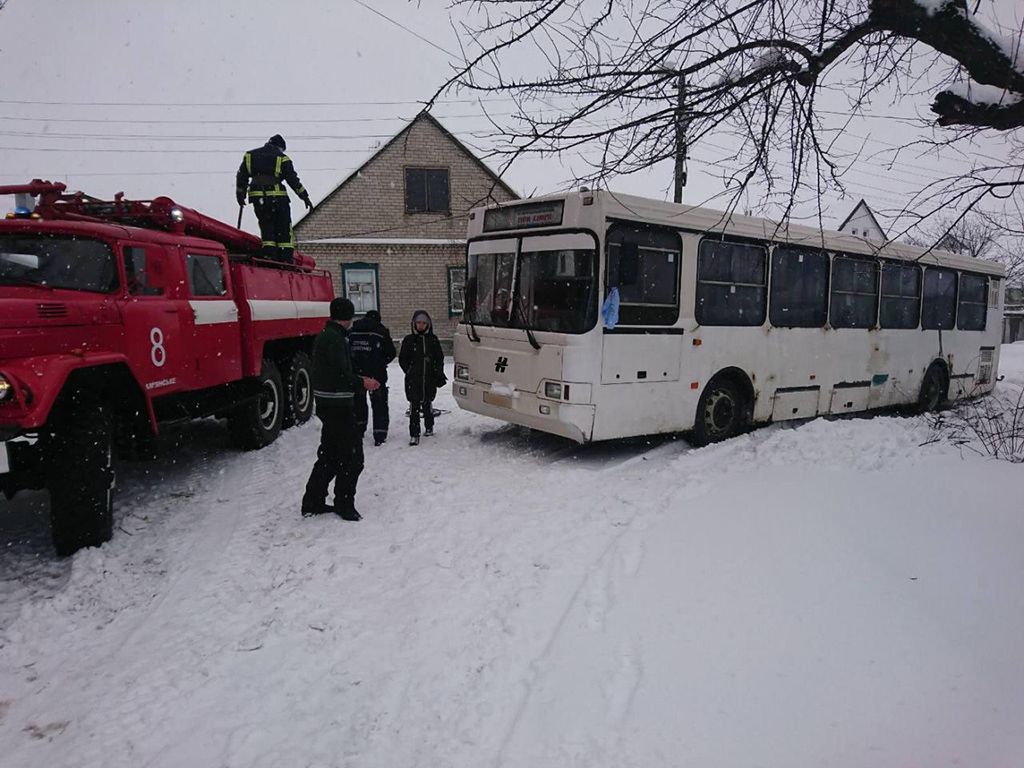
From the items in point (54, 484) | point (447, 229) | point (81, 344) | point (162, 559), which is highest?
point (447, 229)

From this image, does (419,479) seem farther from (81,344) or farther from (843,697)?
(843,697)

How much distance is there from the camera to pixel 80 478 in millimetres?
4594

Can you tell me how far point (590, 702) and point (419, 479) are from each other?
3.90m

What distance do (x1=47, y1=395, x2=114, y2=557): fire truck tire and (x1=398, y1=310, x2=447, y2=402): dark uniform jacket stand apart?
3846mm

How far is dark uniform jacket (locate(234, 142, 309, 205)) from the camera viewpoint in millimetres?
8719

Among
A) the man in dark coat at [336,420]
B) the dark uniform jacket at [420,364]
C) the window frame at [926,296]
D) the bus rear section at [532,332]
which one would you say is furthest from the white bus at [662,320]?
the man in dark coat at [336,420]

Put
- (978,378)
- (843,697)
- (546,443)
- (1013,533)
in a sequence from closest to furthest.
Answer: (843,697) < (1013,533) < (546,443) < (978,378)

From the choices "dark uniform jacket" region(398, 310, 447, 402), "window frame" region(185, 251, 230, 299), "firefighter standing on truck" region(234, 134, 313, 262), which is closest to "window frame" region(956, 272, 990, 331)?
"dark uniform jacket" region(398, 310, 447, 402)

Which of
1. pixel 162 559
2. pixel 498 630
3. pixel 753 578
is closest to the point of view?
pixel 498 630

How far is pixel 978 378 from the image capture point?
13477 mm

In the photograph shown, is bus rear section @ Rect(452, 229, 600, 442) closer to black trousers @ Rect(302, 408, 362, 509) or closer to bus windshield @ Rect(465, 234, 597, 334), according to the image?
bus windshield @ Rect(465, 234, 597, 334)

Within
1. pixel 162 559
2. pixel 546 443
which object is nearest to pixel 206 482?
pixel 162 559

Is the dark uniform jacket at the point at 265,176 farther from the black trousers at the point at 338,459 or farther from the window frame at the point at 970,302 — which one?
the window frame at the point at 970,302

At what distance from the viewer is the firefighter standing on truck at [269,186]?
28.6 ft
